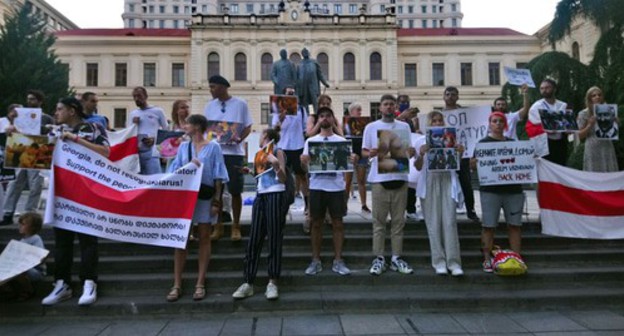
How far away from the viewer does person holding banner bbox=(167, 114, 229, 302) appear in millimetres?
5098

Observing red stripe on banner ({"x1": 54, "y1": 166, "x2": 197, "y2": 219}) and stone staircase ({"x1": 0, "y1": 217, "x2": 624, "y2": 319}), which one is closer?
stone staircase ({"x1": 0, "y1": 217, "x2": 624, "y2": 319})

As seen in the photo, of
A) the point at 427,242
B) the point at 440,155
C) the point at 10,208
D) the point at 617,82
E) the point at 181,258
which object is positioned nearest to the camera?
the point at 181,258

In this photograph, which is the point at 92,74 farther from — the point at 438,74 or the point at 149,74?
the point at 438,74

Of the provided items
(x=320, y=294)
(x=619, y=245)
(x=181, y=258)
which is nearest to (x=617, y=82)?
(x=619, y=245)

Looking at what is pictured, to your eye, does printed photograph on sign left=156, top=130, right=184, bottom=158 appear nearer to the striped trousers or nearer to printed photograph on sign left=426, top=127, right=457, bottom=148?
the striped trousers

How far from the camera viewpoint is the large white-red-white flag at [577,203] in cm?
616

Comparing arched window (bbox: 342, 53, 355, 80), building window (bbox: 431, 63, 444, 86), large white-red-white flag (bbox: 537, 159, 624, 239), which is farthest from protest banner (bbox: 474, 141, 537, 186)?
building window (bbox: 431, 63, 444, 86)

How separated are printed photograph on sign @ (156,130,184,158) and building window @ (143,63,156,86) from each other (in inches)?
1925

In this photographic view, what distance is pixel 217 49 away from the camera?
160 feet

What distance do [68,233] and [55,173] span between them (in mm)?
762

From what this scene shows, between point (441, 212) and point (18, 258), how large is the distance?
16.8 feet

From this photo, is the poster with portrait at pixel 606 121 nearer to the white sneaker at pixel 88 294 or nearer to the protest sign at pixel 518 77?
the protest sign at pixel 518 77

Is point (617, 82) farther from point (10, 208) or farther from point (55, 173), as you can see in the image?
point (10, 208)

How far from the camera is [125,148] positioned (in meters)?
6.90
